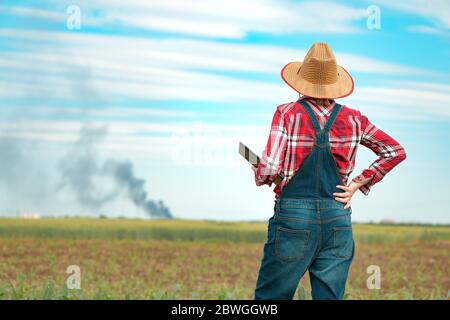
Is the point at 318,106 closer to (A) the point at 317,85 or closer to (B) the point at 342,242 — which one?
(A) the point at 317,85

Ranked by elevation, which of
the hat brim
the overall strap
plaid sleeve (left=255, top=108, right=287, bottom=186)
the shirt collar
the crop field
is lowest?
the crop field

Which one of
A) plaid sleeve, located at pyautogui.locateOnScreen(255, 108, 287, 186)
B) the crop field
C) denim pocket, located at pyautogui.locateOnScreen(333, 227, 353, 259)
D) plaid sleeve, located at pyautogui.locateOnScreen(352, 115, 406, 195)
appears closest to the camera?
plaid sleeve, located at pyautogui.locateOnScreen(255, 108, 287, 186)

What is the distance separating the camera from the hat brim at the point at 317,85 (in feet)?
11.7

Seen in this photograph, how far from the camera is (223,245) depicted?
45.5 ft

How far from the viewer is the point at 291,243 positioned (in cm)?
349

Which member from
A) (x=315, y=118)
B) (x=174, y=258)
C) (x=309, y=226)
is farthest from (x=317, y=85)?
(x=174, y=258)

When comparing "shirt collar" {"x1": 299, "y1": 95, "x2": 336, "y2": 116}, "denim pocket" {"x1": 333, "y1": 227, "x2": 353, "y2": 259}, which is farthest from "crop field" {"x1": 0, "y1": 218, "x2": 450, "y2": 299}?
"shirt collar" {"x1": 299, "y1": 95, "x2": 336, "y2": 116}

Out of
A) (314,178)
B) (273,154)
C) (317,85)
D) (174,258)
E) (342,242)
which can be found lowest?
(174,258)

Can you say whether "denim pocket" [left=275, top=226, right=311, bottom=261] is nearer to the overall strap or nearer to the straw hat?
the overall strap

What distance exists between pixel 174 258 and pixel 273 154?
871 centimetres

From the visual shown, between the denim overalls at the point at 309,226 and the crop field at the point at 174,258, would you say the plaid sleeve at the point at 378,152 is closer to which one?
the denim overalls at the point at 309,226

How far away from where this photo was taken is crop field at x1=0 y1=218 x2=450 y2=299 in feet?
26.2
